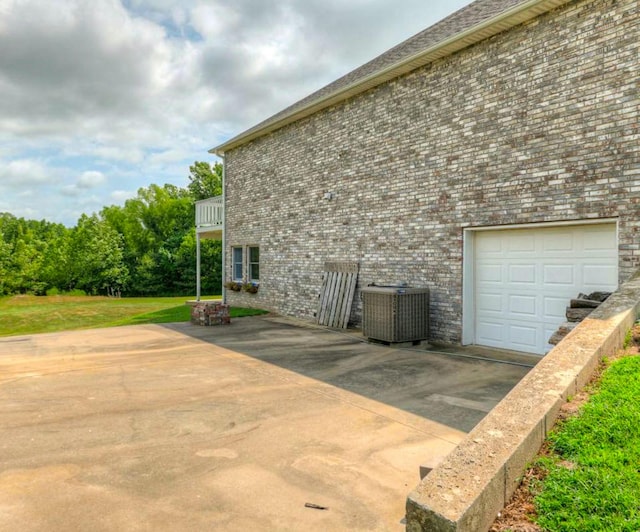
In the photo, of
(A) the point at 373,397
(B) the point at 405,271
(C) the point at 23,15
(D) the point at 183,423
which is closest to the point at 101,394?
(D) the point at 183,423

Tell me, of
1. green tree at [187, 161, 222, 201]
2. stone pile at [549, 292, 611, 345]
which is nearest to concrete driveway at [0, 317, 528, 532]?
stone pile at [549, 292, 611, 345]

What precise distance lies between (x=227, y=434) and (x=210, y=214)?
1401 cm

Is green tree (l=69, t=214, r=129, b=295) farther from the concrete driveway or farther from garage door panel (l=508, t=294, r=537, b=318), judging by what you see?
garage door panel (l=508, t=294, r=537, b=318)

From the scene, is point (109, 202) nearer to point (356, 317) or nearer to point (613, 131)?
point (356, 317)

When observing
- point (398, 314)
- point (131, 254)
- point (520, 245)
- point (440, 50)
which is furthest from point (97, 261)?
point (520, 245)

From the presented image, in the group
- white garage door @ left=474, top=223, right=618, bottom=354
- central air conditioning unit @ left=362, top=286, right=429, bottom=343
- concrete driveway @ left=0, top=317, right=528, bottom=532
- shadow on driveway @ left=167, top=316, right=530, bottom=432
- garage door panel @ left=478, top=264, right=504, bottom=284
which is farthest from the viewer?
central air conditioning unit @ left=362, top=286, right=429, bottom=343

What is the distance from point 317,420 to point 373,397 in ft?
3.32

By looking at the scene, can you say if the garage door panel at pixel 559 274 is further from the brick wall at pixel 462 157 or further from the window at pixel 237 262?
the window at pixel 237 262

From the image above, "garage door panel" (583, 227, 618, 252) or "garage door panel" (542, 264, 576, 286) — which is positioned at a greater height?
"garage door panel" (583, 227, 618, 252)

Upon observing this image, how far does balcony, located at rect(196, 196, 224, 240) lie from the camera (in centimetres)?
1644

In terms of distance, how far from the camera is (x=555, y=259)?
→ 6.98 m

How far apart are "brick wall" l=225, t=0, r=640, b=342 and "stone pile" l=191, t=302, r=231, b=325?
6.88ft

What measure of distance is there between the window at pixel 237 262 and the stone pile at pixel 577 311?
1143 cm

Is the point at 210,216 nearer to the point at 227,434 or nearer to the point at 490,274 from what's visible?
the point at 490,274
